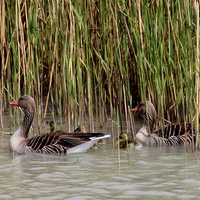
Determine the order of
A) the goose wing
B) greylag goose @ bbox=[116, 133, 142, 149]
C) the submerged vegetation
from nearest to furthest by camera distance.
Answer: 1. the submerged vegetation
2. greylag goose @ bbox=[116, 133, 142, 149]
3. the goose wing

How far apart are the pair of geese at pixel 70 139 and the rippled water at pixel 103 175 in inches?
5.5

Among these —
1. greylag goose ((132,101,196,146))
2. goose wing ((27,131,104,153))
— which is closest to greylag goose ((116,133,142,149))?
greylag goose ((132,101,196,146))

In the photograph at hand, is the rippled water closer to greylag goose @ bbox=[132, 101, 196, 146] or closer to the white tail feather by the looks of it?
the white tail feather

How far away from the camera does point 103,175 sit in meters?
7.14

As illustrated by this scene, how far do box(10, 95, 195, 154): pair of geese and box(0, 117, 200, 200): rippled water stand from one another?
0.14 m

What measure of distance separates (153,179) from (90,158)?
4.59 feet

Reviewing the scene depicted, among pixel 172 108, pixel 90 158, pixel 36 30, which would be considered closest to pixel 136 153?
pixel 90 158

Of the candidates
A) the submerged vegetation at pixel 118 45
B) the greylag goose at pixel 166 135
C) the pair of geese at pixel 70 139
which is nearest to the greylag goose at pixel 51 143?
the pair of geese at pixel 70 139

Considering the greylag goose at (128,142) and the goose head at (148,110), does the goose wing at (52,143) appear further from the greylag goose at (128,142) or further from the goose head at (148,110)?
the goose head at (148,110)

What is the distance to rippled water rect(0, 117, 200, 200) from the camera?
6398mm

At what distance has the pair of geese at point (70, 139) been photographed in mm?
8508

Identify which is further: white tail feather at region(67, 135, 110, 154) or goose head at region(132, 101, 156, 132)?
goose head at region(132, 101, 156, 132)

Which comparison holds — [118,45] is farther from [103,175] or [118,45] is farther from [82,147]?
[103,175]

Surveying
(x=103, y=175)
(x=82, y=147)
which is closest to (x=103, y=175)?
(x=103, y=175)
